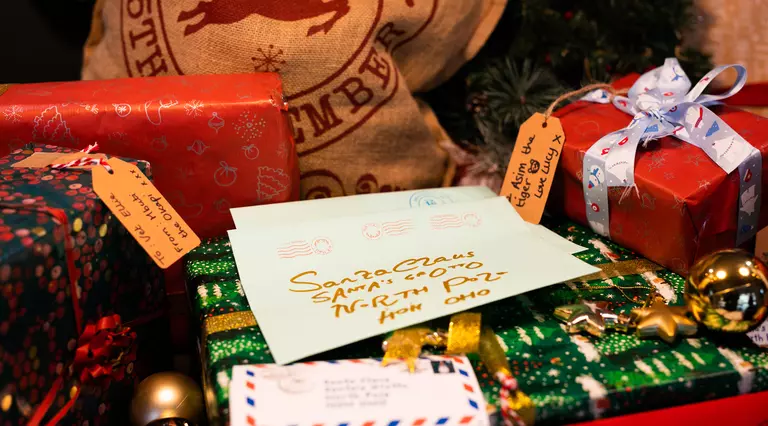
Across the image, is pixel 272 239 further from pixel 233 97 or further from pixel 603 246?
pixel 603 246

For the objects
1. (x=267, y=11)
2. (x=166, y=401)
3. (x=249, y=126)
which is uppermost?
(x=267, y=11)

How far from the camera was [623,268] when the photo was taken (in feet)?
2.41

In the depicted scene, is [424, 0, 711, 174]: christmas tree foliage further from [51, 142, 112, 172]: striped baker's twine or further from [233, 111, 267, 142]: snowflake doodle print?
[51, 142, 112, 172]: striped baker's twine

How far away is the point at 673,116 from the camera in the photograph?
2.52 feet

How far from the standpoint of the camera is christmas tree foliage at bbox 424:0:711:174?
3.29 feet

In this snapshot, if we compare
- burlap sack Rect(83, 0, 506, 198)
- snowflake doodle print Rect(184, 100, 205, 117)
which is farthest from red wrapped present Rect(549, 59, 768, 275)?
snowflake doodle print Rect(184, 100, 205, 117)

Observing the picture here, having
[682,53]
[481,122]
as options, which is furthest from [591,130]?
[682,53]

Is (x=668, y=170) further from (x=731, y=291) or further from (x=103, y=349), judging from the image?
(x=103, y=349)

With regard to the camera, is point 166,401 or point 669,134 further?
point 669,134

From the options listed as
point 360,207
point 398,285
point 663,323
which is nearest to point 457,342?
point 398,285

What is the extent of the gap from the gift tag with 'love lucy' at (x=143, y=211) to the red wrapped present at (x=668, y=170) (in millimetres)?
500

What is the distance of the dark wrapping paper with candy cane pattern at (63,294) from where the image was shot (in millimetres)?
509

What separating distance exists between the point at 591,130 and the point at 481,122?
0.86 ft

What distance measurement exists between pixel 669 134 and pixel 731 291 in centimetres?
26
